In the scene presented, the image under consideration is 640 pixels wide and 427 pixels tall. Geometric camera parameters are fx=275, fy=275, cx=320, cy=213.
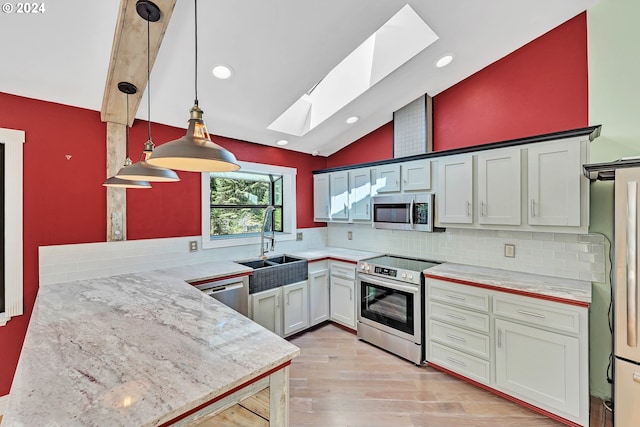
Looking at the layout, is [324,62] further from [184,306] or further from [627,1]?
[627,1]

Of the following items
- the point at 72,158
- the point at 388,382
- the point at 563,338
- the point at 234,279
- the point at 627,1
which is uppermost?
the point at 627,1

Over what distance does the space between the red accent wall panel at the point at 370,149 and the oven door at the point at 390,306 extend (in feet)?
5.70

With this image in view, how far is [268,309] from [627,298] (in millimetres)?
2844

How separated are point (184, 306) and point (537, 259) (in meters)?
2.96

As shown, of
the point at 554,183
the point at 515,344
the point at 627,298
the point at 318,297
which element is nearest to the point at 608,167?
the point at 554,183

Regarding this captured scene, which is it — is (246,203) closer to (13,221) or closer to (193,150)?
(13,221)

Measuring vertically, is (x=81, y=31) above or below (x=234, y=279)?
above

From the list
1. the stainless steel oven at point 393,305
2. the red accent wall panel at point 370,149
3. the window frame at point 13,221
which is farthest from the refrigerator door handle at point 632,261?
the window frame at point 13,221

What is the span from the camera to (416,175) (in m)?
3.10

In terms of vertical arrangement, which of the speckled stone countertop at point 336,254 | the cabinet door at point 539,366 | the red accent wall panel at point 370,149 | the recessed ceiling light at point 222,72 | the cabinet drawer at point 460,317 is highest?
the recessed ceiling light at point 222,72

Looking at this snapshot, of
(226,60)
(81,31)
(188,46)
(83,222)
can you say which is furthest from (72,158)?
(226,60)

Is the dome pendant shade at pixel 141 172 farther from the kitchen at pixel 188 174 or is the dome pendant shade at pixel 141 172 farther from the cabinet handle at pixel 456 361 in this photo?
the cabinet handle at pixel 456 361

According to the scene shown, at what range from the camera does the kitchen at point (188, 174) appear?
2184mm

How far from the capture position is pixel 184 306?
174cm
